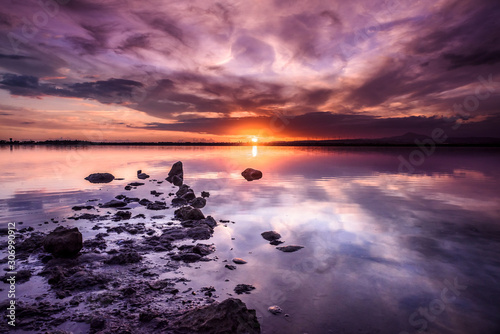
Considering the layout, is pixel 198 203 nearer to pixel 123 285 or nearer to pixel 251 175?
pixel 123 285

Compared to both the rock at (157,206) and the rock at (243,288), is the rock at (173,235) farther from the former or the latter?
the rock at (157,206)

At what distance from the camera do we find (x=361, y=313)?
618cm

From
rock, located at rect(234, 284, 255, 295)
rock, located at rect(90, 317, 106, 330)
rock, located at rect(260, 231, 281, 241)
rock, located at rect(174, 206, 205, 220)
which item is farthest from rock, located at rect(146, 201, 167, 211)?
rock, located at rect(90, 317, 106, 330)

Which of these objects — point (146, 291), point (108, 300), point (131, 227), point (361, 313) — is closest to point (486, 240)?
point (361, 313)

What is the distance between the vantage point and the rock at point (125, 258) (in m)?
8.33

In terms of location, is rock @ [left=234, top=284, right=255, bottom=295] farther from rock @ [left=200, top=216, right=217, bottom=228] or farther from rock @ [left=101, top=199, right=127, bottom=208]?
rock @ [left=101, top=199, right=127, bottom=208]

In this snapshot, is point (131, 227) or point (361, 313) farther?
point (131, 227)

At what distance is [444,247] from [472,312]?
192 inches

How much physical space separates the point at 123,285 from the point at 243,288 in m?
3.31

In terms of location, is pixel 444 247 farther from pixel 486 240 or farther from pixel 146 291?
pixel 146 291

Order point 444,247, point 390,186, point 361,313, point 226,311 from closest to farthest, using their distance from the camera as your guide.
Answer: point 226,311
point 361,313
point 444,247
point 390,186

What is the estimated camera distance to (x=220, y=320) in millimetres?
5074

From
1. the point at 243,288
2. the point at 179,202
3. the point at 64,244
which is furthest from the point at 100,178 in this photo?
the point at 243,288

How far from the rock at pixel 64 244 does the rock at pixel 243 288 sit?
19.0ft
